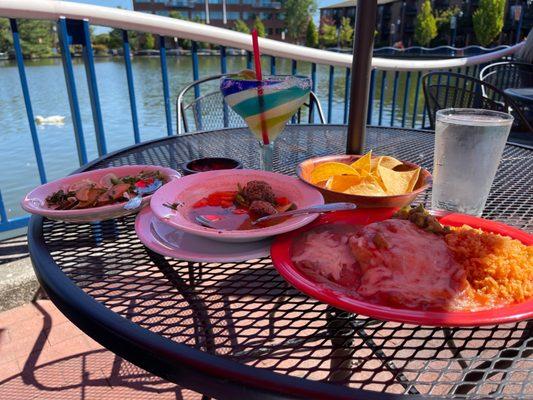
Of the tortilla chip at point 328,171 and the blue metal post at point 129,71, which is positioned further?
the blue metal post at point 129,71

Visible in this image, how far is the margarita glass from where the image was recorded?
90cm

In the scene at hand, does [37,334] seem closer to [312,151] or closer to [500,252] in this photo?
[312,151]

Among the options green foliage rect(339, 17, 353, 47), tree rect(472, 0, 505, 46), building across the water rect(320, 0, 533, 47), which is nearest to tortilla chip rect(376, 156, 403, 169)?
building across the water rect(320, 0, 533, 47)

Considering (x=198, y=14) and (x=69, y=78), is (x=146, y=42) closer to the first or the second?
(x=198, y=14)

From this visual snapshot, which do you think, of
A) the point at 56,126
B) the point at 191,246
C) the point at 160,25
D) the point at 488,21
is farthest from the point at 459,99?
the point at 488,21

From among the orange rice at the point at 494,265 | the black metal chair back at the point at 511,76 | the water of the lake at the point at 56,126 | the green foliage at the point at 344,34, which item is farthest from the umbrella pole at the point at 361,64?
the green foliage at the point at 344,34

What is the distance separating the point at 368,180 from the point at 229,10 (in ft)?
212

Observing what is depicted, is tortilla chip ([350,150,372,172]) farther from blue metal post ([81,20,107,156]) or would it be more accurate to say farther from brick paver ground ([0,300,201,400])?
blue metal post ([81,20,107,156])

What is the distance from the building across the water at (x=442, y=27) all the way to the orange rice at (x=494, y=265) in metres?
36.9

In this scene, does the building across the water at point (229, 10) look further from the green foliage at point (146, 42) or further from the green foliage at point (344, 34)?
the green foliage at point (146, 42)

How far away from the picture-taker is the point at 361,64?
86cm

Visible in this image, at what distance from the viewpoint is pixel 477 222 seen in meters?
0.69

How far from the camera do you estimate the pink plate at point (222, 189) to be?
61 centimetres

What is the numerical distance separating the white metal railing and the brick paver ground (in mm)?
1565
